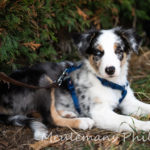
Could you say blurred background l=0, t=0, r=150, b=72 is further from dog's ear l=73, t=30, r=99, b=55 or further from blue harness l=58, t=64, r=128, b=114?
blue harness l=58, t=64, r=128, b=114

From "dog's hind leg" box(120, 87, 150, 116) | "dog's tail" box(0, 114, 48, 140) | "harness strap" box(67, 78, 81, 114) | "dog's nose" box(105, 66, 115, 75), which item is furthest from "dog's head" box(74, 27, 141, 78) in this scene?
"dog's tail" box(0, 114, 48, 140)

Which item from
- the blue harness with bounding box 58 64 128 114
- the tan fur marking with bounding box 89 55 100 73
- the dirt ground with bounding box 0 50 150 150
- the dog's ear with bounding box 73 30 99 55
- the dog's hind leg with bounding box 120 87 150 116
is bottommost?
the dirt ground with bounding box 0 50 150 150

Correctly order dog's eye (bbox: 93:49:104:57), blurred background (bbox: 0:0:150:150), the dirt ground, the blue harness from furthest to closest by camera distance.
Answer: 1. the blue harness
2. dog's eye (bbox: 93:49:104:57)
3. blurred background (bbox: 0:0:150:150)
4. the dirt ground

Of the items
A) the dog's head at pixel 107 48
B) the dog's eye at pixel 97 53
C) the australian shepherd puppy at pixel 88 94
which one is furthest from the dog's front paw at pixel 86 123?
the dog's eye at pixel 97 53

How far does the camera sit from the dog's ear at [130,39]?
394 cm

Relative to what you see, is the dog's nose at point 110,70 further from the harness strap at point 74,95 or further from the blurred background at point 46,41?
the blurred background at point 46,41

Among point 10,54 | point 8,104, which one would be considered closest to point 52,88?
point 8,104

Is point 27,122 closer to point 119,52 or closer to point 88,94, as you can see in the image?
point 88,94

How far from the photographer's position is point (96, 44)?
148 inches

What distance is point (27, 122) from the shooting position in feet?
11.4

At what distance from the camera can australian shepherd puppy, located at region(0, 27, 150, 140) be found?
3475 mm

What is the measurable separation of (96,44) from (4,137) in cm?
180

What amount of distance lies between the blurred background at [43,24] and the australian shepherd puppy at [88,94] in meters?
0.44

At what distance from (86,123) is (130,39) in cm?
146
